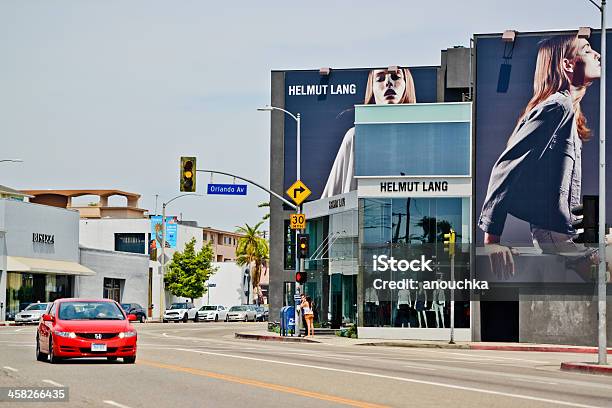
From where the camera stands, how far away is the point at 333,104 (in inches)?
2498

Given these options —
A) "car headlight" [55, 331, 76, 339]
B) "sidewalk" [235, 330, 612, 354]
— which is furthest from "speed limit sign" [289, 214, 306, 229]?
"car headlight" [55, 331, 76, 339]

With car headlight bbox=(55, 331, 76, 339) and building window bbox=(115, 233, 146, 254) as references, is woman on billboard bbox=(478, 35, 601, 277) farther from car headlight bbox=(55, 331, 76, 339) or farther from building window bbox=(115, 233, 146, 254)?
building window bbox=(115, 233, 146, 254)

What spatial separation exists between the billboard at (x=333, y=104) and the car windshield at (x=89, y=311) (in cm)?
3701

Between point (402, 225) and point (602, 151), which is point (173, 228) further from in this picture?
point (602, 151)

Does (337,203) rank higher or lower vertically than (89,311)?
higher

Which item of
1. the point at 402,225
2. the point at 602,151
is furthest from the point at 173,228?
the point at 602,151

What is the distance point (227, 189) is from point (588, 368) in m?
24.1

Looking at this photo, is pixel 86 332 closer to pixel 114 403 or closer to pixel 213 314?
pixel 114 403

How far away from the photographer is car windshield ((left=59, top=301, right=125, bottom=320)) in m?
→ 25.0

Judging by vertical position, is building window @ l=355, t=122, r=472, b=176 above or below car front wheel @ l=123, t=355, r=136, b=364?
above

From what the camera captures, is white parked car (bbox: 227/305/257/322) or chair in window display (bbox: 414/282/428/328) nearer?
chair in window display (bbox: 414/282/428/328)

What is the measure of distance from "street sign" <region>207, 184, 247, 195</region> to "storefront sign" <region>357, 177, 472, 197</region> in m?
6.05

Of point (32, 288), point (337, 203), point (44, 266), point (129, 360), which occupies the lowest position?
point (129, 360)

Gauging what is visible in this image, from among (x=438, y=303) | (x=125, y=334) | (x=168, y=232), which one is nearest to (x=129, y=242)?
(x=168, y=232)
